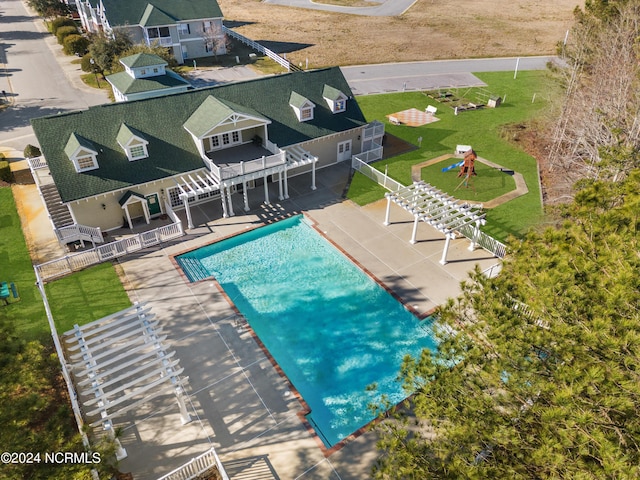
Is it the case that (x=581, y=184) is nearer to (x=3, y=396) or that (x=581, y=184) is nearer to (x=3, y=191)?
(x=3, y=396)

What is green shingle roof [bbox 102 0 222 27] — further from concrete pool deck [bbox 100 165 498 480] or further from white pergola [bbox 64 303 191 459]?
white pergola [bbox 64 303 191 459]

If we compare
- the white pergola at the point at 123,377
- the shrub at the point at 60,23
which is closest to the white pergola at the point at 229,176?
the white pergola at the point at 123,377

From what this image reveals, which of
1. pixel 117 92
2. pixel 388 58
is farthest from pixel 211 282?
pixel 388 58

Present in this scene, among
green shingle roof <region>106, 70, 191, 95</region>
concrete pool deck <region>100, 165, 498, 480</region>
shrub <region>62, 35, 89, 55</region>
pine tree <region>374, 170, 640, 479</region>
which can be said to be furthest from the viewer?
shrub <region>62, 35, 89, 55</region>

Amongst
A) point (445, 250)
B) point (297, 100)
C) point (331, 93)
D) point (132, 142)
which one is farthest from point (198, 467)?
point (331, 93)

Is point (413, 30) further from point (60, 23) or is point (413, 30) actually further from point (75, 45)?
point (60, 23)

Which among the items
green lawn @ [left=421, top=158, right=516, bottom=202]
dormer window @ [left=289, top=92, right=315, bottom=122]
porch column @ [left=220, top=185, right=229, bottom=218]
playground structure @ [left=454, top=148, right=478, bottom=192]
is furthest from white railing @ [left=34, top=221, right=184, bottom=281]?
playground structure @ [left=454, top=148, right=478, bottom=192]

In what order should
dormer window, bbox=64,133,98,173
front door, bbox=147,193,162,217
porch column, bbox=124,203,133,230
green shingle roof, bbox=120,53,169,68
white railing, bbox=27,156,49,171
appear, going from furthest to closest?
green shingle roof, bbox=120,53,169,68 < white railing, bbox=27,156,49,171 < front door, bbox=147,193,162,217 < porch column, bbox=124,203,133,230 < dormer window, bbox=64,133,98,173
